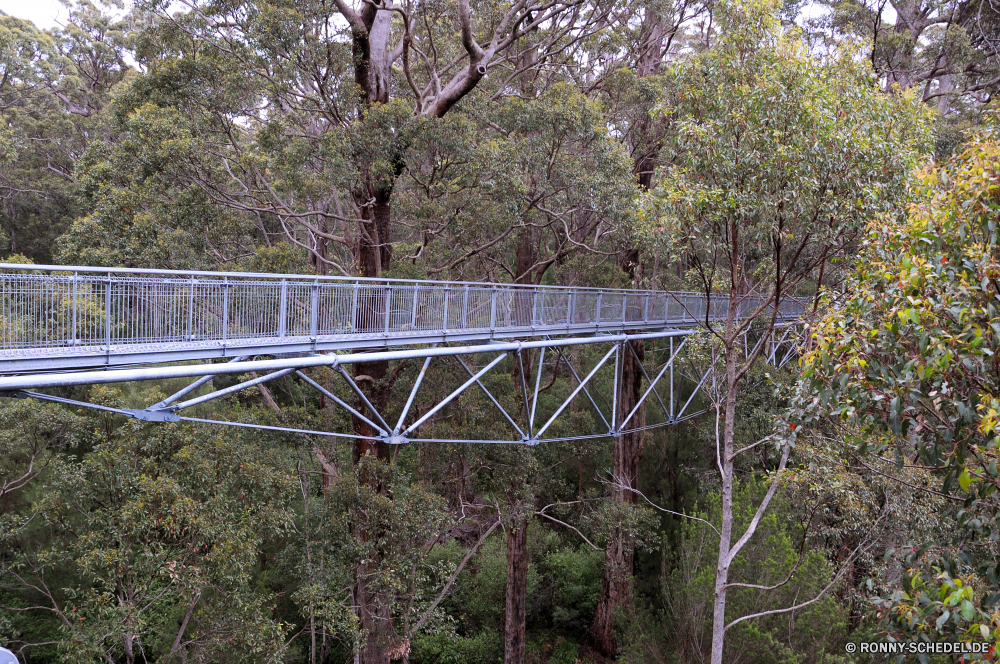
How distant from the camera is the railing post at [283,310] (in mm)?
6992

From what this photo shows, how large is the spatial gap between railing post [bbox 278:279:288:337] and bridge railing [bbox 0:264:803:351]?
0.01 m

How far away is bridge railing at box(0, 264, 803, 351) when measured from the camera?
548 centimetres

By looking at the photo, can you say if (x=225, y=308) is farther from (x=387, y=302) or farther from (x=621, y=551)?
(x=621, y=551)

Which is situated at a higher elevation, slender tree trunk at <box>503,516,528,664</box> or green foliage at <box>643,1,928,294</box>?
green foliage at <box>643,1,928,294</box>

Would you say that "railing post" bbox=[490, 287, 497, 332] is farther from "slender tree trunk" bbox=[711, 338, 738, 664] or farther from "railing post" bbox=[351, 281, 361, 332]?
"slender tree trunk" bbox=[711, 338, 738, 664]

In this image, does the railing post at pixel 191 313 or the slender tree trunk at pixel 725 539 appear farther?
the slender tree trunk at pixel 725 539

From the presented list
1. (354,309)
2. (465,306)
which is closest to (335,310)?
(354,309)

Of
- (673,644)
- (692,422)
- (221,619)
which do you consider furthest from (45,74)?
(673,644)

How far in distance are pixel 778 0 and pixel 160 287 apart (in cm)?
739

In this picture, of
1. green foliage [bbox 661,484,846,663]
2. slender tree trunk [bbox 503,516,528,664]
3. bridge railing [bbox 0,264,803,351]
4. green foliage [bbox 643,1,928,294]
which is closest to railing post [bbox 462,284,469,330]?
bridge railing [bbox 0,264,803,351]

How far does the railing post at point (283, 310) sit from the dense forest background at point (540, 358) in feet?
9.57

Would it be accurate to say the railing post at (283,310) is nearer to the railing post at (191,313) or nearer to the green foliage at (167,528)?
the railing post at (191,313)

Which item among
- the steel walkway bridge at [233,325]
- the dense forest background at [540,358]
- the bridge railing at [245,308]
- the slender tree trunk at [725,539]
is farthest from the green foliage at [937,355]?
the bridge railing at [245,308]

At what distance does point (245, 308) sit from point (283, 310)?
0.40m
